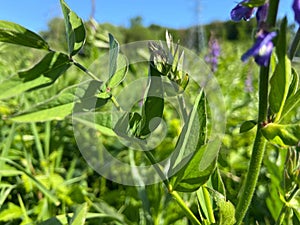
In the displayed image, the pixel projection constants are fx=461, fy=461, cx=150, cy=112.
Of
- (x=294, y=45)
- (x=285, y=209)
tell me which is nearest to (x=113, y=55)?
(x=294, y=45)

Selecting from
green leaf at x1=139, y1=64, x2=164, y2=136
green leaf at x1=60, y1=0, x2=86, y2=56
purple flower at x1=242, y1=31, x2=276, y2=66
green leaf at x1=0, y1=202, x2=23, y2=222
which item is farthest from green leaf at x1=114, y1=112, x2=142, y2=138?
green leaf at x1=0, y1=202, x2=23, y2=222

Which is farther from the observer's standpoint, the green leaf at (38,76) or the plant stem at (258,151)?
the green leaf at (38,76)

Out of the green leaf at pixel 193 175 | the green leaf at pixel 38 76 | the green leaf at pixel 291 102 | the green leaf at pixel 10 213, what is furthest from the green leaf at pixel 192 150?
the green leaf at pixel 10 213

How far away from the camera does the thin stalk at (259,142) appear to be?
0.54m

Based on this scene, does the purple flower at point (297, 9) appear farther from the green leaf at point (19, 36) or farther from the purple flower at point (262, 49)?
the green leaf at point (19, 36)

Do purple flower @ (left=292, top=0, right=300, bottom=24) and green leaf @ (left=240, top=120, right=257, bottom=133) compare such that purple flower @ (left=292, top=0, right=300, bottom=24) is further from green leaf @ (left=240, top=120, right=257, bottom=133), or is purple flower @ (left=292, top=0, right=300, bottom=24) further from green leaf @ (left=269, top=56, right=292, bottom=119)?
green leaf @ (left=240, top=120, right=257, bottom=133)

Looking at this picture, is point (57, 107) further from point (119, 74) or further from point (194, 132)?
point (194, 132)

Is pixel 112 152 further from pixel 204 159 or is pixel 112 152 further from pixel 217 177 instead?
pixel 204 159

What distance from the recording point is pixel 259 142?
24.7 inches

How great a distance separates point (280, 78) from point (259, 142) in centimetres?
10

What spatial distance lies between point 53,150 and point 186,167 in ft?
3.06

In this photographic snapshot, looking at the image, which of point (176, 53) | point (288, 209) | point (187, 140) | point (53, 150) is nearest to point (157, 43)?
point (176, 53)

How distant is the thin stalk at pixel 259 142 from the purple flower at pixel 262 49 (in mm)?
28

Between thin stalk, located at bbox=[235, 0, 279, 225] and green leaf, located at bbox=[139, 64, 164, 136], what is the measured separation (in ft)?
0.49
